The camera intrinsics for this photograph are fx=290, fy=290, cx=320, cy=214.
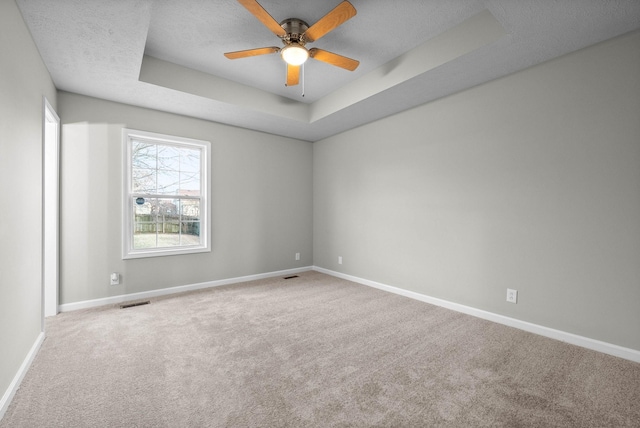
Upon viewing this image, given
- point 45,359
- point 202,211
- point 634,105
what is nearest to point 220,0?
point 202,211

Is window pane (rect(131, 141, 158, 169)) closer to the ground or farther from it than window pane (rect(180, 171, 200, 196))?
farther from it

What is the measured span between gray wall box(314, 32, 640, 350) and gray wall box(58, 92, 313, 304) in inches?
64.7

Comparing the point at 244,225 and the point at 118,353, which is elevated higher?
the point at 244,225

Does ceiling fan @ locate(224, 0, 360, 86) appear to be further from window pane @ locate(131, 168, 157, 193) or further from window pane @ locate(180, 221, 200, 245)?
window pane @ locate(180, 221, 200, 245)

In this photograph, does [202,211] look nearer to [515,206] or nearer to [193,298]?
[193,298]

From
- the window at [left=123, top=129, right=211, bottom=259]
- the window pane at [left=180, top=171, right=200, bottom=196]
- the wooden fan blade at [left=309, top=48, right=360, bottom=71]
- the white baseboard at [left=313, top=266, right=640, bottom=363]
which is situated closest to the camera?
the white baseboard at [left=313, top=266, right=640, bottom=363]

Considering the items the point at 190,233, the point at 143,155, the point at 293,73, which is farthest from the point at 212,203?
the point at 293,73

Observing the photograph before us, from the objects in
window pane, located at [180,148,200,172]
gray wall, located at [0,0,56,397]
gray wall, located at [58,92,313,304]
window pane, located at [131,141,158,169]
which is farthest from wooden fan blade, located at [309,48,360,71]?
window pane, located at [131,141,158,169]

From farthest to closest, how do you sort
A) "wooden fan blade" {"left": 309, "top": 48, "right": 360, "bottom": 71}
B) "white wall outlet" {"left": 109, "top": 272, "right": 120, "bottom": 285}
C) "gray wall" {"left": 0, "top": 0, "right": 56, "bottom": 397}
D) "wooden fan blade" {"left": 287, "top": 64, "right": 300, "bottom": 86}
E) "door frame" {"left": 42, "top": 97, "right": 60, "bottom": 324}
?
"white wall outlet" {"left": 109, "top": 272, "right": 120, "bottom": 285}
"door frame" {"left": 42, "top": 97, "right": 60, "bottom": 324}
"wooden fan blade" {"left": 287, "top": 64, "right": 300, "bottom": 86}
"wooden fan blade" {"left": 309, "top": 48, "right": 360, "bottom": 71}
"gray wall" {"left": 0, "top": 0, "right": 56, "bottom": 397}

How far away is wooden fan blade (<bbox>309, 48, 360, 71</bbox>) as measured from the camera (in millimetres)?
2520

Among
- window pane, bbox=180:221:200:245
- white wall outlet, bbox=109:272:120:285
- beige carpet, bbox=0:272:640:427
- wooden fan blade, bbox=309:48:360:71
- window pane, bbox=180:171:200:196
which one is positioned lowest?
beige carpet, bbox=0:272:640:427

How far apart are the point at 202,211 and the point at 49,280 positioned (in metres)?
1.81

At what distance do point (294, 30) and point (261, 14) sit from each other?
536 mm

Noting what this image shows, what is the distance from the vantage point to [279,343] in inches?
98.0
